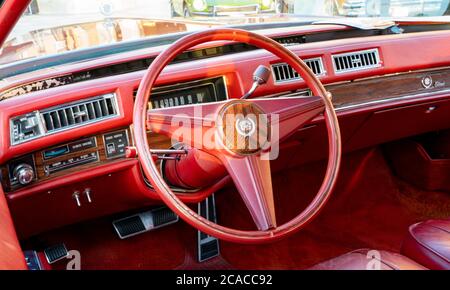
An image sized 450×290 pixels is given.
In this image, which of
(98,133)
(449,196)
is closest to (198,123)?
(98,133)

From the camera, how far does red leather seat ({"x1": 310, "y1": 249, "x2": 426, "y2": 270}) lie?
4.74 feet

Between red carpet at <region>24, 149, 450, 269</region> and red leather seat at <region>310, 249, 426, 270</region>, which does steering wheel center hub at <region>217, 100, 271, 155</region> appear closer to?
red leather seat at <region>310, 249, 426, 270</region>

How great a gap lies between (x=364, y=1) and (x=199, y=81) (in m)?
1.82

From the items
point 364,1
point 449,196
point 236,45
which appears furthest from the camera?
point 364,1

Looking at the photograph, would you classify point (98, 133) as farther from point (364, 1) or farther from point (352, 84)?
point (364, 1)

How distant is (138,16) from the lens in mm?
2393

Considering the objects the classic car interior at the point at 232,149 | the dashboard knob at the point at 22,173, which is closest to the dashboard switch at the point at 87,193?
the classic car interior at the point at 232,149

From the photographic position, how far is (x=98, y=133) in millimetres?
1847

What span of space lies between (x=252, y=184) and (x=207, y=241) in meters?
1.18

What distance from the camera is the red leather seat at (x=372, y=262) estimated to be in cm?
145

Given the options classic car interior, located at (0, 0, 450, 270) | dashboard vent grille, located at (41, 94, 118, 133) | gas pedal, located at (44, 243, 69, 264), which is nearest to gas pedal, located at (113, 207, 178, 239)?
classic car interior, located at (0, 0, 450, 270)

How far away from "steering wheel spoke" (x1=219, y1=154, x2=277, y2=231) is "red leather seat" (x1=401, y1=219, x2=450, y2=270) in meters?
0.56

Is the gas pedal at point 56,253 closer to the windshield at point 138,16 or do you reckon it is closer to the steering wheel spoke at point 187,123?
the windshield at point 138,16

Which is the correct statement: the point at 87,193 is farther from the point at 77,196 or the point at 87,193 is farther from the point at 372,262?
the point at 372,262
